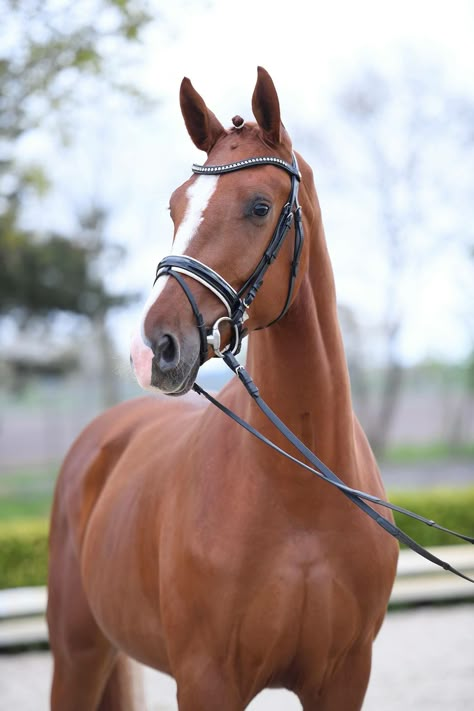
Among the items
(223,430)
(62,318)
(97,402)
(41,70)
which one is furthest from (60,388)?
(223,430)

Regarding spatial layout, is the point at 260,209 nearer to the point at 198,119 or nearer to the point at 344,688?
the point at 198,119

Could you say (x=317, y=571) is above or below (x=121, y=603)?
above

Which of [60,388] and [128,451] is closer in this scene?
[128,451]

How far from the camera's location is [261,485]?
223 centimetres

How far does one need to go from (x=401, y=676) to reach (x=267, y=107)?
464 cm

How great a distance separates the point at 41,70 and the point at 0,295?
6198 millimetres

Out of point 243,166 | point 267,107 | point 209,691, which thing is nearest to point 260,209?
point 243,166

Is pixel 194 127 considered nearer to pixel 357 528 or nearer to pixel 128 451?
pixel 357 528

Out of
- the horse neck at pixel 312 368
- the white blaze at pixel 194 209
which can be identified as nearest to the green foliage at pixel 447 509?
the horse neck at pixel 312 368

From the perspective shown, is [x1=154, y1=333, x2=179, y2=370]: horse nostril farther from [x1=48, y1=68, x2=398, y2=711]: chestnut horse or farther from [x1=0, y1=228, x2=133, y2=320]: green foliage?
[x1=0, y1=228, x2=133, y2=320]: green foliage

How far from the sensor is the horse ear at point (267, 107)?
6.63ft

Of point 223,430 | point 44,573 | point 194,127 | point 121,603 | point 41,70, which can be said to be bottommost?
point 44,573

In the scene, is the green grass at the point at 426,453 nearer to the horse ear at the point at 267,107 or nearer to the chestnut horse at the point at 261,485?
the chestnut horse at the point at 261,485

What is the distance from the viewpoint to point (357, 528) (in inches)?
88.5
